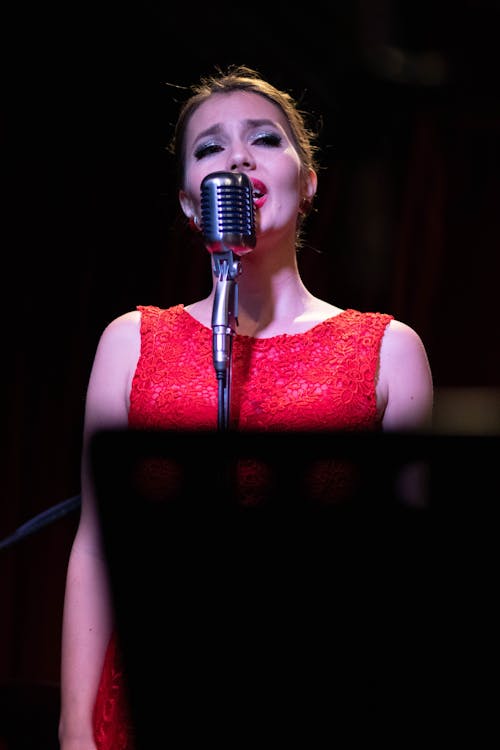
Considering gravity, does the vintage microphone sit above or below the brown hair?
below

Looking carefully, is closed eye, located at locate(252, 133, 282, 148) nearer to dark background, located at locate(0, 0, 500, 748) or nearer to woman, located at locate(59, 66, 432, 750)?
woman, located at locate(59, 66, 432, 750)

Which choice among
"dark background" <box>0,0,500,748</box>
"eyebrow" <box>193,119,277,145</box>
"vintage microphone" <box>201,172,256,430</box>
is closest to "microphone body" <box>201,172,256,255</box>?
"vintage microphone" <box>201,172,256,430</box>

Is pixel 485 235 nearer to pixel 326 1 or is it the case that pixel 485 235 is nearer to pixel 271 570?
pixel 326 1

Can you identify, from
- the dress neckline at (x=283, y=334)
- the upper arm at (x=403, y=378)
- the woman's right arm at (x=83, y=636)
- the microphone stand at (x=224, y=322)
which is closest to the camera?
the microphone stand at (x=224, y=322)

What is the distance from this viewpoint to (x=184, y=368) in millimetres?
1466

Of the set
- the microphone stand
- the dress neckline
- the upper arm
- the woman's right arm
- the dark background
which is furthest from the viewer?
the dark background

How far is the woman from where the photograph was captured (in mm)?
1387

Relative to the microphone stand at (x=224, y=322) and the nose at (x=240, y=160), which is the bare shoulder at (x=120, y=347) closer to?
the nose at (x=240, y=160)

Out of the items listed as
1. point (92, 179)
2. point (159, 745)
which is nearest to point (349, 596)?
point (159, 745)

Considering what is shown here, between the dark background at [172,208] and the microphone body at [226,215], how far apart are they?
4.54 ft

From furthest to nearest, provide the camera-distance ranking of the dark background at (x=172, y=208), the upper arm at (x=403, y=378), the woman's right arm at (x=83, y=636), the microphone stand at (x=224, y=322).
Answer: the dark background at (x=172, y=208) → the upper arm at (x=403, y=378) → the woman's right arm at (x=83, y=636) → the microphone stand at (x=224, y=322)

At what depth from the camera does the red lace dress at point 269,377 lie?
4.57ft

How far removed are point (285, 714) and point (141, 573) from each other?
114mm

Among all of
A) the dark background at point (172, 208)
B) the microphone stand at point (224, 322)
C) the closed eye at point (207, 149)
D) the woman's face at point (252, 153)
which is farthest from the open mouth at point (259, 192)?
the dark background at point (172, 208)
